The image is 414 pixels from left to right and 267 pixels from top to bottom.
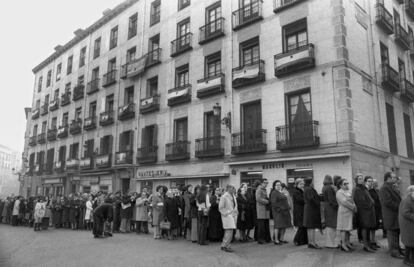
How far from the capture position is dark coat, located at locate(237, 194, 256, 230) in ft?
36.6

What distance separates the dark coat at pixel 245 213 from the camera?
1114 centimetres

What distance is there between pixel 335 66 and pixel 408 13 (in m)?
11.5

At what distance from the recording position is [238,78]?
1822cm

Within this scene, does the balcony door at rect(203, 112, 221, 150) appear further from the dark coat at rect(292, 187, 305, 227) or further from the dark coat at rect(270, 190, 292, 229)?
the dark coat at rect(292, 187, 305, 227)

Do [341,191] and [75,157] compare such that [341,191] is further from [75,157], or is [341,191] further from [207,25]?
[75,157]

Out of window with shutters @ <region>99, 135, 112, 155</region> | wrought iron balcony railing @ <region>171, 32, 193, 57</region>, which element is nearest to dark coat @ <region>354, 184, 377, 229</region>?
wrought iron balcony railing @ <region>171, 32, 193, 57</region>

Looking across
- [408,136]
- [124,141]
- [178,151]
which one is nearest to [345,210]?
[178,151]

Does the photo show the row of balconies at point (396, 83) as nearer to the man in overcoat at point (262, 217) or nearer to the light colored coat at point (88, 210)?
the man in overcoat at point (262, 217)

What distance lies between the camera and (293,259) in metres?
8.06

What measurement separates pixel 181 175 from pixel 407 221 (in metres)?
14.6

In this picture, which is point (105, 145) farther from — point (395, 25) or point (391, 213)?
point (391, 213)

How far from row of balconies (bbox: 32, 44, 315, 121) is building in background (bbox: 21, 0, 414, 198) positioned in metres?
0.06

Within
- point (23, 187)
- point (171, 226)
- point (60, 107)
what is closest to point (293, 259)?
point (171, 226)

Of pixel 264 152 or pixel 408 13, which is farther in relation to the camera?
pixel 408 13
